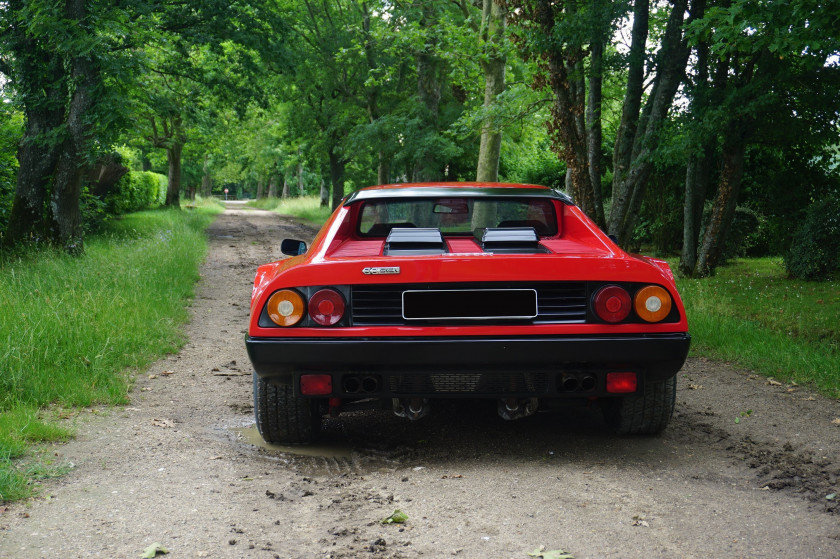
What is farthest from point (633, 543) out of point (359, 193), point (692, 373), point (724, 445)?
point (692, 373)

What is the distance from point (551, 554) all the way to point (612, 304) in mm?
1440

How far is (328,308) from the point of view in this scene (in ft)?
12.9

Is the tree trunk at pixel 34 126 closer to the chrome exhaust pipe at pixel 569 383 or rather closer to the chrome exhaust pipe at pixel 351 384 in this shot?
the chrome exhaust pipe at pixel 351 384

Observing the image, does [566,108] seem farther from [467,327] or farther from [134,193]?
[134,193]

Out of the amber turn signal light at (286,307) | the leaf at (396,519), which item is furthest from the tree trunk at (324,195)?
the leaf at (396,519)

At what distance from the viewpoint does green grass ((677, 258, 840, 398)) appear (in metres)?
6.74

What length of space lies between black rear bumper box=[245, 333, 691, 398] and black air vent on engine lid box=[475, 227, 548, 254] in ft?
2.16

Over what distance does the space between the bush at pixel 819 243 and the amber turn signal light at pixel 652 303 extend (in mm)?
9849

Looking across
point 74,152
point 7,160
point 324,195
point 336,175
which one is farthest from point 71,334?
point 324,195

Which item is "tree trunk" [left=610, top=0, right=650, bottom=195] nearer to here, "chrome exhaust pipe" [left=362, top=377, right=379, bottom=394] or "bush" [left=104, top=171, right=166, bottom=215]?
"chrome exhaust pipe" [left=362, top=377, right=379, bottom=394]

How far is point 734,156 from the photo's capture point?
1300cm

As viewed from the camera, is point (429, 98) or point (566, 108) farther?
point (429, 98)

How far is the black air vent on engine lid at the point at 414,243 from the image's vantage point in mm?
4208

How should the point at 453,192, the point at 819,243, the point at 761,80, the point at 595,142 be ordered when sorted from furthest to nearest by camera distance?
the point at 595,142 < the point at 819,243 < the point at 761,80 < the point at 453,192
